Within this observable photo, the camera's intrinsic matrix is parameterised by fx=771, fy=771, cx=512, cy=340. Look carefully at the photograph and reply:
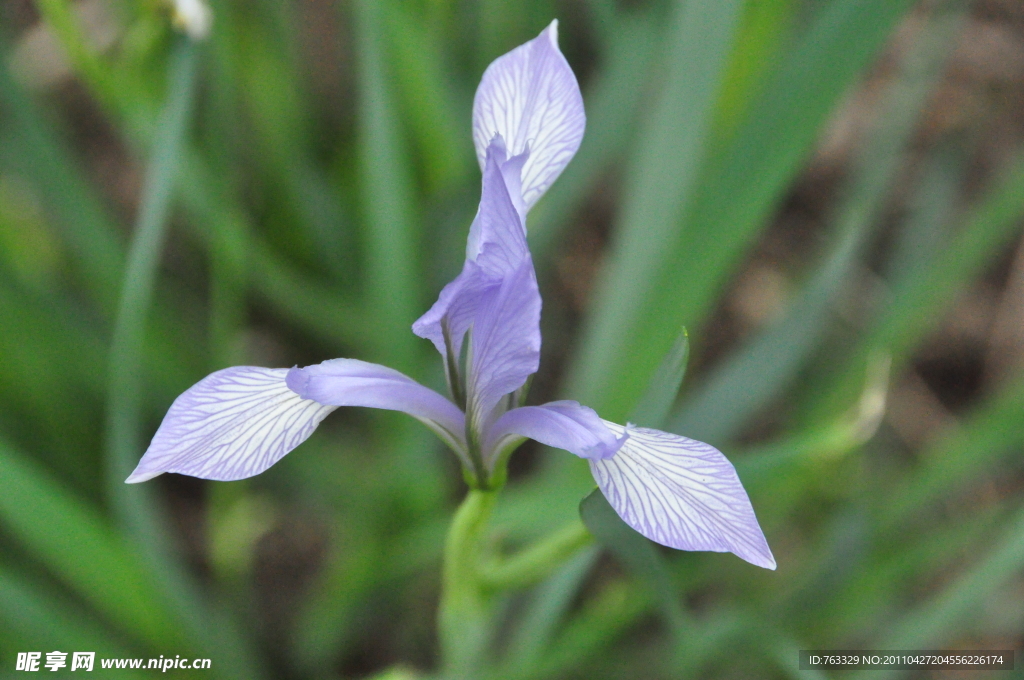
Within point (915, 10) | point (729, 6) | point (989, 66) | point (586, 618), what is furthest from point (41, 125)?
point (989, 66)

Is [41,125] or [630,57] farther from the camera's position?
[630,57]

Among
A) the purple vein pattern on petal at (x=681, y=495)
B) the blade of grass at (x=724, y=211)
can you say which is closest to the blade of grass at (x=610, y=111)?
the blade of grass at (x=724, y=211)

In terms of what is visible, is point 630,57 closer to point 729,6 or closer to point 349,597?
point 729,6

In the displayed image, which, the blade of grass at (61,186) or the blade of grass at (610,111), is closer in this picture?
the blade of grass at (61,186)

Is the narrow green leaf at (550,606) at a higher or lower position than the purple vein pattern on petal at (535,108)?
lower

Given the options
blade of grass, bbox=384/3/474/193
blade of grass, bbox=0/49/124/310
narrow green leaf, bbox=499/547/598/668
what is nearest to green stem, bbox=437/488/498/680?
narrow green leaf, bbox=499/547/598/668

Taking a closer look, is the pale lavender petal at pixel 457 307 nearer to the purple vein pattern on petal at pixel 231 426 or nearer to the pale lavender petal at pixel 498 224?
the pale lavender petal at pixel 498 224
